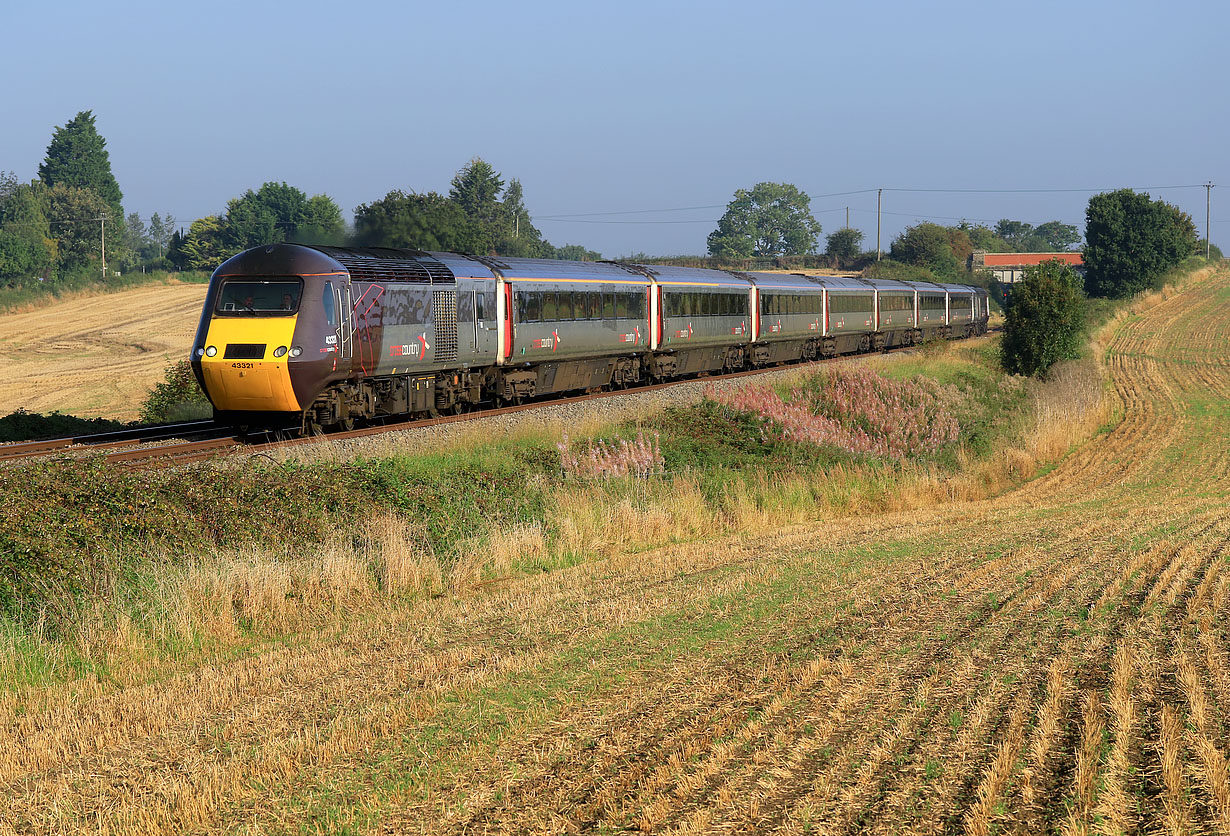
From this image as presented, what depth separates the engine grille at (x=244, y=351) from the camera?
1864 centimetres

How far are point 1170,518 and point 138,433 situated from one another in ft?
57.6

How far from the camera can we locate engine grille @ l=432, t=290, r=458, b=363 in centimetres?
2214

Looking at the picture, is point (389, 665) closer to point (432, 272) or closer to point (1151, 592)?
point (1151, 592)

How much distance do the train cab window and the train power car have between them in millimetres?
25

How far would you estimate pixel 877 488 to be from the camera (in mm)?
19594

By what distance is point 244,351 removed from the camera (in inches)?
738

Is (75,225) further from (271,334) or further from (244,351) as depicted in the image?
(271,334)

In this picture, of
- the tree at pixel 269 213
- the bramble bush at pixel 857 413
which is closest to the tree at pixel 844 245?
the tree at pixel 269 213

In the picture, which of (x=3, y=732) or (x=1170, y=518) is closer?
(x=3, y=732)

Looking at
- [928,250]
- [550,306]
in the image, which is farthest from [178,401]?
[928,250]

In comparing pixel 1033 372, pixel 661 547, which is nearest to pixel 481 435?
pixel 661 547

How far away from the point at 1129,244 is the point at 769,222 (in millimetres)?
71145

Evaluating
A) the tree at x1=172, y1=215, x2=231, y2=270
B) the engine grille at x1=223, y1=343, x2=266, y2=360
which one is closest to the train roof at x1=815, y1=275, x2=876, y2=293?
the engine grille at x1=223, y1=343, x2=266, y2=360

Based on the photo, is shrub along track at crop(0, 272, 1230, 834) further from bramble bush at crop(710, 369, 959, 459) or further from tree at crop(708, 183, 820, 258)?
tree at crop(708, 183, 820, 258)
